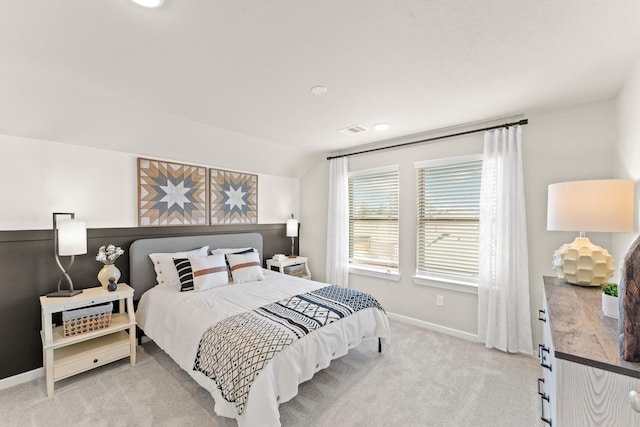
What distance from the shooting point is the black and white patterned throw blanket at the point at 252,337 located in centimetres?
168

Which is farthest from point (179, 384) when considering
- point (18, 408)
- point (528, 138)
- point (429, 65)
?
point (528, 138)

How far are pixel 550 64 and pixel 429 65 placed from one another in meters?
0.82

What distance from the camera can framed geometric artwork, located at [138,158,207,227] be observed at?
3.06 meters

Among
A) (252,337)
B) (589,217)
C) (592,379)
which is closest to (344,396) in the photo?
(252,337)

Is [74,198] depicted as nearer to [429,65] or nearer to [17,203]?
[17,203]

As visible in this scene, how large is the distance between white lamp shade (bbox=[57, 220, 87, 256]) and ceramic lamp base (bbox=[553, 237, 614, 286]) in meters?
3.78

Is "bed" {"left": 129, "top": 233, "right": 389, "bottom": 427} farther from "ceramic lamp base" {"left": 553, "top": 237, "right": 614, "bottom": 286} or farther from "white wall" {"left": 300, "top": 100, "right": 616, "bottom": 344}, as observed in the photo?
"ceramic lamp base" {"left": 553, "top": 237, "right": 614, "bottom": 286}

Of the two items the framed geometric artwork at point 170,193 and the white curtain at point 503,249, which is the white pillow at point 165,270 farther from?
the white curtain at point 503,249

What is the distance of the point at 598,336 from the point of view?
42.3 inches

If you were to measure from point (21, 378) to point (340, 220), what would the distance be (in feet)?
12.1

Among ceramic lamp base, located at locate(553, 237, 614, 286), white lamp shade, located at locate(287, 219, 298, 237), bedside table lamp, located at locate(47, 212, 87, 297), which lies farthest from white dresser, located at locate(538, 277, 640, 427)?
white lamp shade, located at locate(287, 219, 298, 237)

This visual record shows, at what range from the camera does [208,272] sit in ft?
9.68

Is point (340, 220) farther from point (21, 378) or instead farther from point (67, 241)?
point (21, 378)

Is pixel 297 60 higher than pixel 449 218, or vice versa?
pixel 297 60
